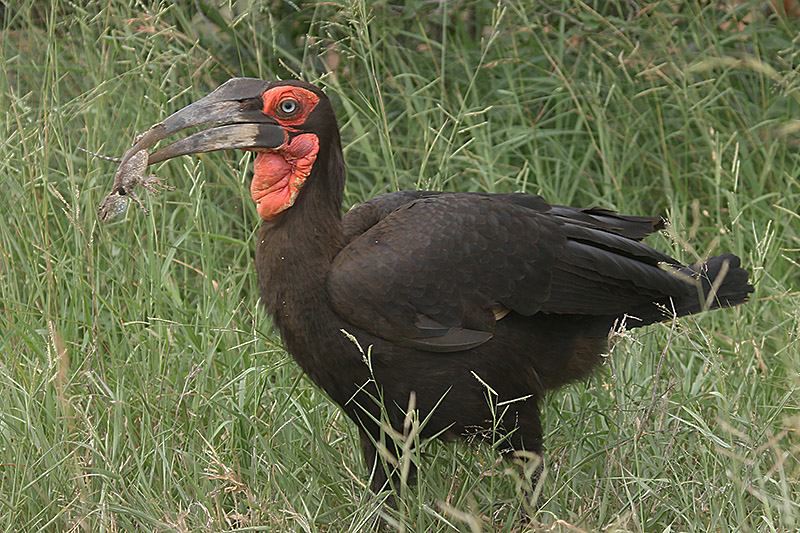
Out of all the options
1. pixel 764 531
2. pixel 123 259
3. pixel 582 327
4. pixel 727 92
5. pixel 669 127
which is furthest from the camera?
pixel 669 127

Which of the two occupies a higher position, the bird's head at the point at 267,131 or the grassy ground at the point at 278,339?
the bird's head at the point at 267,131

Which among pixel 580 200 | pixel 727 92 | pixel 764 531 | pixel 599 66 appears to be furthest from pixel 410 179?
pixel 764 531

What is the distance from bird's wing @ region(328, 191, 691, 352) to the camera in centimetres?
262

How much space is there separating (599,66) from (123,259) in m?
2.30

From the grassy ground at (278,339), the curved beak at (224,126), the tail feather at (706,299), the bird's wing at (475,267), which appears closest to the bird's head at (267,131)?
the curved beak at (224,126)

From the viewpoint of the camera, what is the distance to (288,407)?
3.11 metres

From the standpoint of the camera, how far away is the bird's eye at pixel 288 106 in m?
2.65

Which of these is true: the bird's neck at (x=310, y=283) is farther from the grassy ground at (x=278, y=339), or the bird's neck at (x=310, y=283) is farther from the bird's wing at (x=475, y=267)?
the grassy ground at (x=278, y=339)

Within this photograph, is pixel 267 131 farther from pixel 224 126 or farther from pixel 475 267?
pixel 475 267

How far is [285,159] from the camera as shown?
8.82 ft

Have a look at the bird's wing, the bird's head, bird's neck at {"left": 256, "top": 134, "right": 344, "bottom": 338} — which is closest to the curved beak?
the bird's head

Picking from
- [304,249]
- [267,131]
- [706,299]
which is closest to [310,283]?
[304,249]

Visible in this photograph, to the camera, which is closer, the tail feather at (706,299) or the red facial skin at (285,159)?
the red facial skin at (285,159)

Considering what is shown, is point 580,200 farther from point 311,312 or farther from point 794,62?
point 311,312
